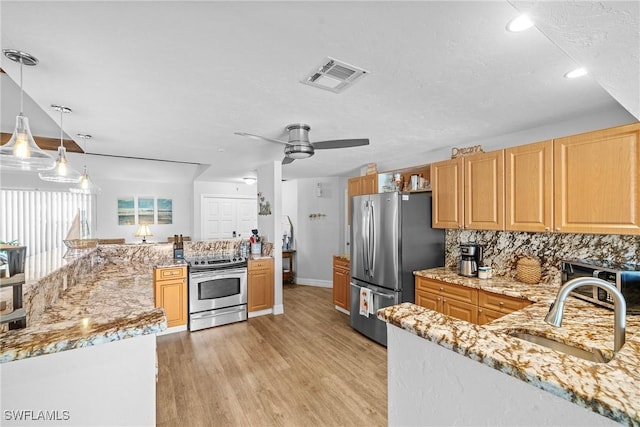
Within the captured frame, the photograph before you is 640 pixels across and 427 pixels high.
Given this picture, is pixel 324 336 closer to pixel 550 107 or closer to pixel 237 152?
pixel 237 152

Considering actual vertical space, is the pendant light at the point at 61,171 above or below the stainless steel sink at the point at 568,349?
above

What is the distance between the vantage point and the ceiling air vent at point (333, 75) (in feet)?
5.10

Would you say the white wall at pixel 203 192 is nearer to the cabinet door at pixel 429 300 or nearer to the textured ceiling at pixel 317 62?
the textured ceiling at pixel 317 62

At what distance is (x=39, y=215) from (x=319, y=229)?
18.3 ft

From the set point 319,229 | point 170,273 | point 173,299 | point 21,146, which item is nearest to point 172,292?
point 173,299

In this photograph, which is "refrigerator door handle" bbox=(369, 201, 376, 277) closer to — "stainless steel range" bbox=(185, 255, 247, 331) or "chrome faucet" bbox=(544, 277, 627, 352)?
"stainless steel range" bbox=(185, 255, 247, 331)

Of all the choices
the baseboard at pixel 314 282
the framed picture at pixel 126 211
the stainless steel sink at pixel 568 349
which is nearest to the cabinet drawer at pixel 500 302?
the stainless steel sink at pixel 568 349

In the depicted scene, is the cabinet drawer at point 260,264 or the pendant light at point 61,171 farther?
the cabinet drawer at point 260,264

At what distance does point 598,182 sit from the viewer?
2051mm

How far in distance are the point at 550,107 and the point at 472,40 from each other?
4.43 feet

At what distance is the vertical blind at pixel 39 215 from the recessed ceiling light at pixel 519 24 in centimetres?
642

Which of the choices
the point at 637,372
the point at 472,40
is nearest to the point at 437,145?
the point at 472,40

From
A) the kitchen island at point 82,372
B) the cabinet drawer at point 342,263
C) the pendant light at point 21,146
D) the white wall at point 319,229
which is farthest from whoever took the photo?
the white wall at point 319,229

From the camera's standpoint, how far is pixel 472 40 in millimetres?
1330
